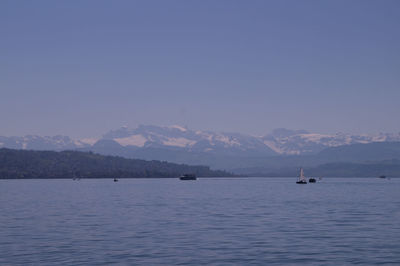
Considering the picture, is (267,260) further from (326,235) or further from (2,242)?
(2,242)

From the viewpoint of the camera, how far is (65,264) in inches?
1758

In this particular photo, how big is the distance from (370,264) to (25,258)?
2947 centimetres

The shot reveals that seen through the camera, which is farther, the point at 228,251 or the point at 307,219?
the point at 307,219

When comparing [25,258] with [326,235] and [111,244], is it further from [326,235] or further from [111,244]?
[326,235]

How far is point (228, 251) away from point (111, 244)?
12431mm

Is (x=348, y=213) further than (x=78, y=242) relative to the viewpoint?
Yes

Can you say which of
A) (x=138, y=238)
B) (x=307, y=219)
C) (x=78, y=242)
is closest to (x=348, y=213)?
(x=307, y=219)

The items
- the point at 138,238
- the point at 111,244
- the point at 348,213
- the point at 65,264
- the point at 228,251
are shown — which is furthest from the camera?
the point at 348,213

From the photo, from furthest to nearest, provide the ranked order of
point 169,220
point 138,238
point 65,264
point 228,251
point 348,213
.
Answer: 1. point 348,213
2. point 169,220
3. point 138,238
4. point 228,251
5. point 65,264

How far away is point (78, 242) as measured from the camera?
56812 millimetres

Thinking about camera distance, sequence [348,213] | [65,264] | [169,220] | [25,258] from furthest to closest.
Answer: [348,213] → [169,220] → [25,258] → [65,264]

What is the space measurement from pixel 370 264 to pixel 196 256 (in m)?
14.9

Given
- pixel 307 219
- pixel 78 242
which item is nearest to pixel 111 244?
pixel 78 242

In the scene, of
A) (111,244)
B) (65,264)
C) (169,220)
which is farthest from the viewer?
(169,220)
